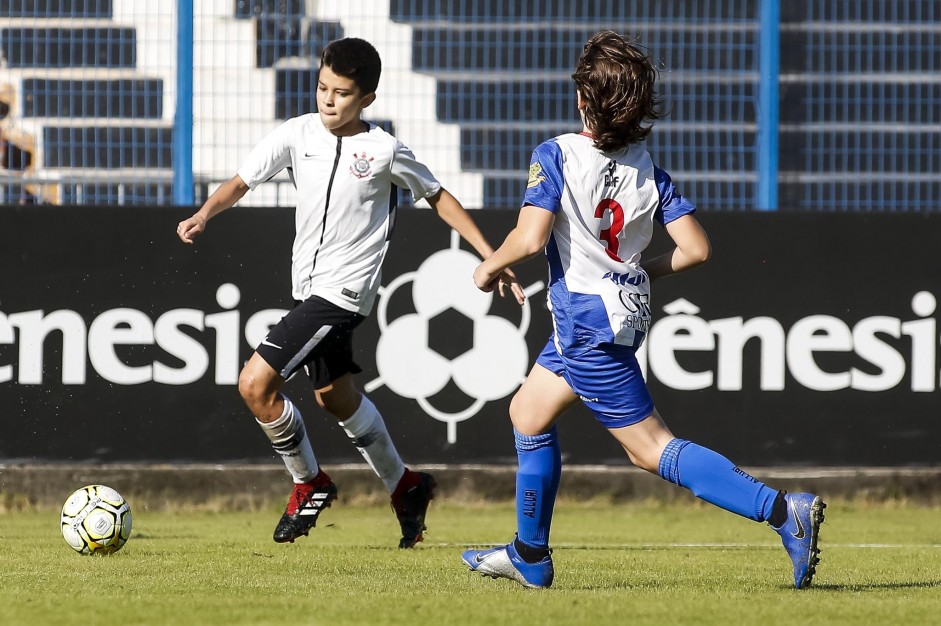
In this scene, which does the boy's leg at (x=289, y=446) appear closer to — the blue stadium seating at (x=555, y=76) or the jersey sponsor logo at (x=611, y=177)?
the jersey sponsor logo at (x=611, y=177)

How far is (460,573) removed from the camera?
557 cm

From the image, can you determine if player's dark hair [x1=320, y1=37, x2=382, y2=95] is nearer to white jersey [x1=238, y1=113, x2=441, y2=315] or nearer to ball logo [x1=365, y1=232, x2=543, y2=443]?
white jersey [x1=238, y1=113, x2=441, y2=315]

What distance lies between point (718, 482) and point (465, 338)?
13.5 feet

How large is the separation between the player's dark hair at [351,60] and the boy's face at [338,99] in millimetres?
22

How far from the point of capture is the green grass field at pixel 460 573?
14.1ft

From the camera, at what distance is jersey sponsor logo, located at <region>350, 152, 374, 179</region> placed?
6.38 metres

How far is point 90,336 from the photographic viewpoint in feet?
28.1

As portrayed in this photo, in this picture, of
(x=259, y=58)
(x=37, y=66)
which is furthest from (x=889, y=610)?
(x=37, y=66)

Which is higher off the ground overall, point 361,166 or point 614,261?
point 361,166

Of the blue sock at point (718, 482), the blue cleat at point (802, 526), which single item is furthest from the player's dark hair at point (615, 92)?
the blue cleat at point (802, 526)

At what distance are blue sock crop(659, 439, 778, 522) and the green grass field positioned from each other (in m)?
0.29

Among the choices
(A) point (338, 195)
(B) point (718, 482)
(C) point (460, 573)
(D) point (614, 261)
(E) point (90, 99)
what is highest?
(E) point (90, 99)

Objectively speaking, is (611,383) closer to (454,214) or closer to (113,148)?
(454,214)

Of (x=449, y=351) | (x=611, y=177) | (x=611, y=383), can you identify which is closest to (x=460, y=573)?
(x=611, y=383)
